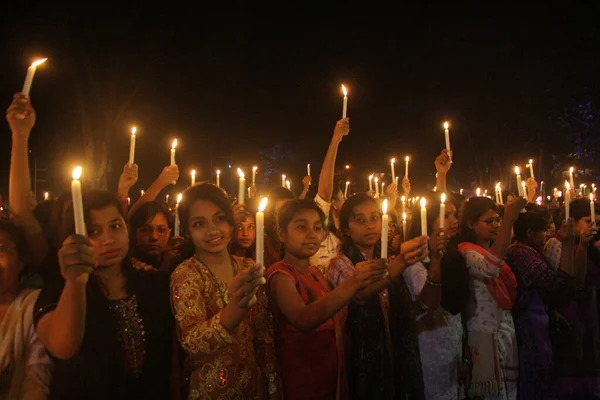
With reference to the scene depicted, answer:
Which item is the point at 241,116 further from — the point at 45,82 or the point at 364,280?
the point at 364,280

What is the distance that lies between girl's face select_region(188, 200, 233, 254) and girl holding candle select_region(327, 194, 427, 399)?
0.82 meters

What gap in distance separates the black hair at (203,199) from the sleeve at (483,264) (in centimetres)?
201

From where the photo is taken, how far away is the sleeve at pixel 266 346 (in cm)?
278

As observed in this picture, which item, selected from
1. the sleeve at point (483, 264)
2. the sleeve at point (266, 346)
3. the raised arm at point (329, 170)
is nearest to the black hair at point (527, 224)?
the sleeve at point (483, 264)

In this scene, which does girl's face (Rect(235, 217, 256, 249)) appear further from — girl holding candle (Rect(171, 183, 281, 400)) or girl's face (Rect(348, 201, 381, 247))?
girl holding candle (Rect(171, 183, 281, 400))

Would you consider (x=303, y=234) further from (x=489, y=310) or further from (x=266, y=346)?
(x=489, y=310)

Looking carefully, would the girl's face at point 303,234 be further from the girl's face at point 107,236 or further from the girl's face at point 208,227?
the girl's face at point 107,236

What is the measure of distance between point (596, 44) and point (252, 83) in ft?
39.3

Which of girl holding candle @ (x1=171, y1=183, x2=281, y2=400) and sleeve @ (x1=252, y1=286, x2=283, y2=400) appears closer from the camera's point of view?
girl holding candle @ (x1=171, y1=183, x2=281, y2=400)

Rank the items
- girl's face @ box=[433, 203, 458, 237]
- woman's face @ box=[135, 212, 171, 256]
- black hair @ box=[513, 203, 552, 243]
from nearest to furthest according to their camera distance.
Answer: woman's face @ box=[135, 212, 171, 256], girl's face @ box=[433, 203, 458, 237], black hair @ box=[513, 203, 552, 243]

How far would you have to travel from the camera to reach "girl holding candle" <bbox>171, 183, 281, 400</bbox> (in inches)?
92.7

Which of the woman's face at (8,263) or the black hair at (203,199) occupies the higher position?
the black hair at (203,199)

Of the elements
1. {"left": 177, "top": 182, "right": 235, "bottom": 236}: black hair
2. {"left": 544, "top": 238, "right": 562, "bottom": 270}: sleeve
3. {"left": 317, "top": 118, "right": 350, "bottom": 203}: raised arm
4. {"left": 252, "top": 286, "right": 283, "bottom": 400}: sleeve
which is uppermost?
{"left": 317, "top": 118, "right": 350, "bottom": 203}: raised arm

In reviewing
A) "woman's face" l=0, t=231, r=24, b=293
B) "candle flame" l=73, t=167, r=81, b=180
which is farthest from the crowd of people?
"candle flame" l=73, t=167, r=81, b=180
